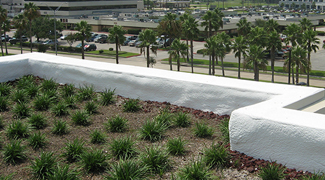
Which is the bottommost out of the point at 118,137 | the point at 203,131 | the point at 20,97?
the point at 118,137

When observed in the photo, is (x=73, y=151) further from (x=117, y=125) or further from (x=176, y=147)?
(x=176, y=147)

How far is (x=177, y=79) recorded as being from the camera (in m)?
10.6

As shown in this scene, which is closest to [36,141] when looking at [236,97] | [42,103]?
[42,103]

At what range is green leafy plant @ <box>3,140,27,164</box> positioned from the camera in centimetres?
784

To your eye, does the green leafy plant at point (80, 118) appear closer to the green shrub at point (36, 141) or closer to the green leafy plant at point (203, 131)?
the green shrub at point (36, 141)

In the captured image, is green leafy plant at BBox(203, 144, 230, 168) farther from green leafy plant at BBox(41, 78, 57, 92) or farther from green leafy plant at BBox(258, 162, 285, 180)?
green leafy plant at BBox(41, 78, 57, 92)

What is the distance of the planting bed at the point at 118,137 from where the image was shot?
734 centimetres

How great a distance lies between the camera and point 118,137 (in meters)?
8.91

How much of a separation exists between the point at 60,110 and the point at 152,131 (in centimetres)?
305

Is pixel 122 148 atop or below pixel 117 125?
below

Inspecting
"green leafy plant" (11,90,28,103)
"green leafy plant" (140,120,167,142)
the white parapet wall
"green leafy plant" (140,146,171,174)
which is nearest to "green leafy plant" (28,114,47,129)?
"green leafy plant" (11,90,28,103)

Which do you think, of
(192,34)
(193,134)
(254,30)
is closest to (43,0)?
(192,34)

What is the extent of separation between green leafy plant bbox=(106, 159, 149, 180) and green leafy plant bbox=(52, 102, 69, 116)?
3.79 meters

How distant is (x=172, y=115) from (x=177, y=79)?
1157 millimetres
